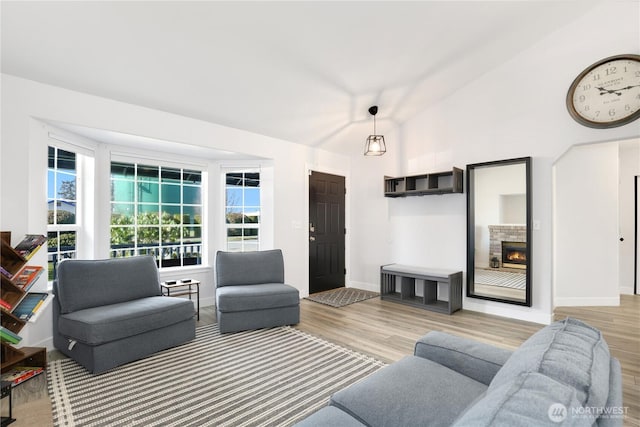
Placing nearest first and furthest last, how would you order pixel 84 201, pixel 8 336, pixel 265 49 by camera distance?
pixel 8 336, pixel 265 49, pixel 84 201

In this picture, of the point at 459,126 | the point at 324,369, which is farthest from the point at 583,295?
the point at 324,369

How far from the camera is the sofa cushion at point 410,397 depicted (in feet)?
4.16

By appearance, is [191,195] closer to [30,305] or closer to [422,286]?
[30,305]

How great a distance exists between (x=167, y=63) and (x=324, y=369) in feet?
10.3

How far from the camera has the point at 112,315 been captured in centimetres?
268

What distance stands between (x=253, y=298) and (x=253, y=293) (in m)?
0.06

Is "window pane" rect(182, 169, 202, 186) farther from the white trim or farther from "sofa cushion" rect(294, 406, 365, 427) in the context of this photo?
"sofa cushion" rect(294, 406, 365, 427)

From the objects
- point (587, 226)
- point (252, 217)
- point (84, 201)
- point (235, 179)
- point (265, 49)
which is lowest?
point (587, 226)

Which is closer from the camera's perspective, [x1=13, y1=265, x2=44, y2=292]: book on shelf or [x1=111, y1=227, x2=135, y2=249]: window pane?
[x1=13, y1=265, x2=44, y2=292]: book on shelf

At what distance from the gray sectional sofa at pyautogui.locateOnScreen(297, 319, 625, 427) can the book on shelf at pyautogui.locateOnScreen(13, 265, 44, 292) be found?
2686mm

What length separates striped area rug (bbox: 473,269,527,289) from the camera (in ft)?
12.9

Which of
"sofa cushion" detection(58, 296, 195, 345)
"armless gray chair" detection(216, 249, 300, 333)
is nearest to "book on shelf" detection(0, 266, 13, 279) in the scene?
"sofa cushion" detection(58, 296, 195, 345)

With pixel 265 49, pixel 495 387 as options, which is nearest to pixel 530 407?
pixel 495 387

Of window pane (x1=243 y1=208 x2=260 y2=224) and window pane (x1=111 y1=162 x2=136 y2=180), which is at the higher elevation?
window pane (x1=111 y1=162 x2=136 y2=180)
